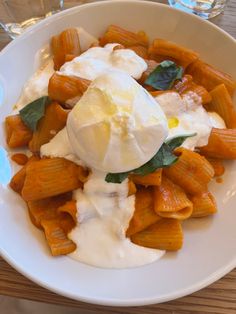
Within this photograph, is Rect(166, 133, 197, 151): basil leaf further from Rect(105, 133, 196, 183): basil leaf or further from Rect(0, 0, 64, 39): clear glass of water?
Rect(0, 0, 64, 39): clear glass of water

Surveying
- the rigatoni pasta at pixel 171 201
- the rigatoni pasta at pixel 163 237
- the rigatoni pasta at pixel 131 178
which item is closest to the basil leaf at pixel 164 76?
the rigatoni pasta at pixel 131 178

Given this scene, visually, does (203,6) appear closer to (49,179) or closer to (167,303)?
(49,179)

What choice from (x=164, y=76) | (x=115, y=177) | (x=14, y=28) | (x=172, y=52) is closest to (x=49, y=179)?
(x=115, y=177)

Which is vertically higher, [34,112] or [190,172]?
[34,112]

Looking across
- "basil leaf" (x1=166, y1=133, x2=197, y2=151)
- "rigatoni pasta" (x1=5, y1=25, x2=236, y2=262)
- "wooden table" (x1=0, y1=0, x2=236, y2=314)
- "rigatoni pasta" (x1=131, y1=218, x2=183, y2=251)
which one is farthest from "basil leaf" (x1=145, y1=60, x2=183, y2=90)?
"wooden table" (x1=0, y1=0, x2=236, y2=314)

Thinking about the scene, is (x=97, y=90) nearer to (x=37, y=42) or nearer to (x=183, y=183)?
(x=183, y=183)

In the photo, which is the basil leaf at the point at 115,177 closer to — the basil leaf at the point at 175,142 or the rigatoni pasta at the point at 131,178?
the rigatoni pasta at the point at 131,178
